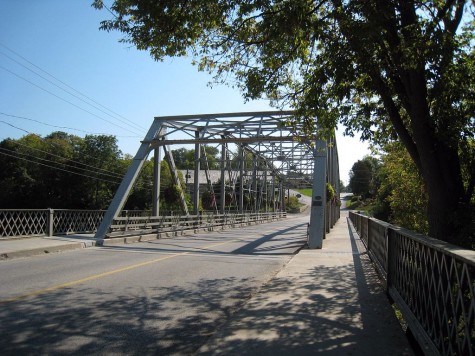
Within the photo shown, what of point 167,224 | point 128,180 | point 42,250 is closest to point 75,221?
point 128,180

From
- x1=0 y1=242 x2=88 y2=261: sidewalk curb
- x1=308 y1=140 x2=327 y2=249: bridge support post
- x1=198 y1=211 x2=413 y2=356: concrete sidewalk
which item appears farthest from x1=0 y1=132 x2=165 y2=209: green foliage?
x1=198 y1=211 x2=413 y2=356: concrete sidewalk

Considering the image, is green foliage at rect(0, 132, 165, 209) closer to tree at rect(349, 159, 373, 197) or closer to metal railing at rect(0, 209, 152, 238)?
metal railing at rect(0, 209, 152, 238)

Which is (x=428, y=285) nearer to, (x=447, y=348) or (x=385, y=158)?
(x=447, y=348)

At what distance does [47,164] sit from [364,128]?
1610 inches

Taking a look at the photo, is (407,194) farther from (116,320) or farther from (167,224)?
(167,224)

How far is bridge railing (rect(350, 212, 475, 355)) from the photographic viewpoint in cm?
311

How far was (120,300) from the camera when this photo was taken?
752 centimetres

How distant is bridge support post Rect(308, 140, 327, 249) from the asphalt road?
3233 millimetres

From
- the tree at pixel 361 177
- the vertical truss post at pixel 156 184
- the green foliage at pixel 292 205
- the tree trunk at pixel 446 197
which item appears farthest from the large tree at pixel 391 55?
the tree at pixel 361 177

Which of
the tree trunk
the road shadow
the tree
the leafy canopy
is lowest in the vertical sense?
the road shadow

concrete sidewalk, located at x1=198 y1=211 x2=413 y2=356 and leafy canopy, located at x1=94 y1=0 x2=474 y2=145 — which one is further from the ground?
leafy canopy, located at x1=94 y1=0 x2=474 y2=145

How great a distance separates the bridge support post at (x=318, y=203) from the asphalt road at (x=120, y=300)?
3.23 metres

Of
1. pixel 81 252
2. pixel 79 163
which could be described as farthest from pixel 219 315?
pixel 79 163

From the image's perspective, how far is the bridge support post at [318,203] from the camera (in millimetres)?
16469
